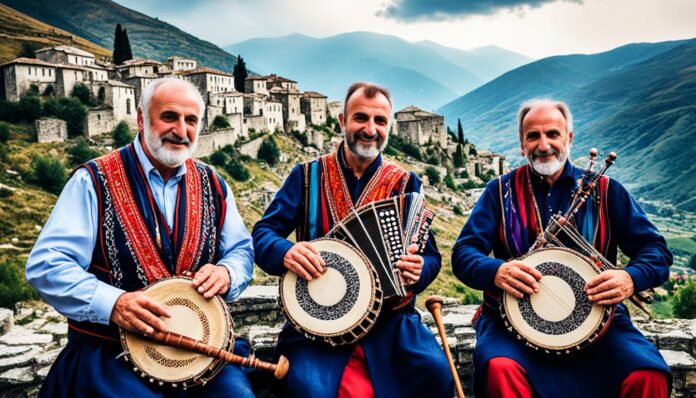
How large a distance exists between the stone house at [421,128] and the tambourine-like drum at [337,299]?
72.6 meters

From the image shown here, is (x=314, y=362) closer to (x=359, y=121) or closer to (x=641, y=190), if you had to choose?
(x=359, y=121)

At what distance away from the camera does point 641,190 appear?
5064 inches

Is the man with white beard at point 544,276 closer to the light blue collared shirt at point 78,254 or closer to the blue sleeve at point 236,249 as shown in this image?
the blue sleeve at point 236,249

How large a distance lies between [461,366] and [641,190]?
142 m

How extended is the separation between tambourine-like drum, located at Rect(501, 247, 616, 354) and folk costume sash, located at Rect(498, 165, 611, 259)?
1.14ft

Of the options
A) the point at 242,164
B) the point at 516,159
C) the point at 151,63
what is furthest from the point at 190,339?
the point at 516,159

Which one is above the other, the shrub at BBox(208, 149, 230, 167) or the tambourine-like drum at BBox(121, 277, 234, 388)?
the tambourine-like drum at BBox(121, 277, 234, 388)

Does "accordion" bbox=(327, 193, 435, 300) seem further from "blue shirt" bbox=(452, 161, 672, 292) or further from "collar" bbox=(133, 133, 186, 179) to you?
"collar" bbox=(133, 133, 186, 179)

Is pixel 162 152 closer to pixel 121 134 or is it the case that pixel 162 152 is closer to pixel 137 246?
pixel 137 246

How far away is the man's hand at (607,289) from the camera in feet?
9.95

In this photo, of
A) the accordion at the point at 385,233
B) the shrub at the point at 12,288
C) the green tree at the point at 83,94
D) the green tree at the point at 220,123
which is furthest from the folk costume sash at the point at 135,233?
the green tree at the point at 220,123

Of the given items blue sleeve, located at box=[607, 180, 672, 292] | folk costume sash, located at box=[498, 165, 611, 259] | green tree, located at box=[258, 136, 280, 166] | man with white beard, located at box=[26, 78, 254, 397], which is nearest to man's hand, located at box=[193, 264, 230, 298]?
man with white beard, located at box=[26, 78, 254, 397]

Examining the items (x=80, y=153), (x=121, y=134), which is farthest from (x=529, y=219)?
(x=121, y=134)

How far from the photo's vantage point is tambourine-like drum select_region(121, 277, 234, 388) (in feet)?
9.07
